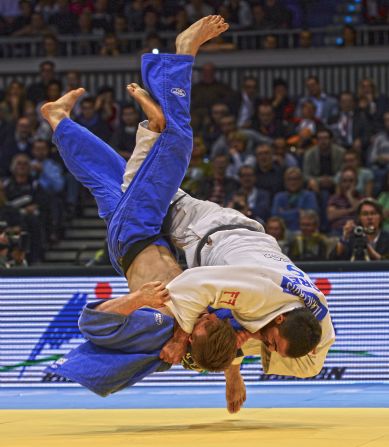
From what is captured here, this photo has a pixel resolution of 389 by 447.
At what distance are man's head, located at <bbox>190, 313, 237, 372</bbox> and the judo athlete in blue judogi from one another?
0.09ft

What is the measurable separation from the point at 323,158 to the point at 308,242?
7.99ft

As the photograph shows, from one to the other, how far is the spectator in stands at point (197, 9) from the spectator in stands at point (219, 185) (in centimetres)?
420

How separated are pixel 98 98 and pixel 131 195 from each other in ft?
27.8

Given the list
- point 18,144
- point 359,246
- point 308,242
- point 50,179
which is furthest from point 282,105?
point 359,246

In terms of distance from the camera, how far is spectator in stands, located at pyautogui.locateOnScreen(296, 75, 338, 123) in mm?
13477

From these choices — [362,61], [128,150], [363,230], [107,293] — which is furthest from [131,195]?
[362,61]

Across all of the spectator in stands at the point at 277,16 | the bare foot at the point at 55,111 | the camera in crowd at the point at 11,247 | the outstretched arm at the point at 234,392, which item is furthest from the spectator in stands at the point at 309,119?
the outstretched arm at the point at 234,392

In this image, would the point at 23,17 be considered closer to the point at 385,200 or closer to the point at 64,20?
the point at 64,20

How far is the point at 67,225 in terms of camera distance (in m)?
13.2

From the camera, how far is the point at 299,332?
4.94m

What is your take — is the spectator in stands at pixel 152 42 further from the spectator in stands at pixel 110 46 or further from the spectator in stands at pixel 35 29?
the spectator in stands at pixel 35 29

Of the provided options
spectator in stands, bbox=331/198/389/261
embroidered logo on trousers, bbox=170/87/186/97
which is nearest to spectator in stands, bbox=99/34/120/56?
spectator in stands, bbox=331/198/389/261

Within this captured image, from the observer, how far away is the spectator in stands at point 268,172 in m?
11.8

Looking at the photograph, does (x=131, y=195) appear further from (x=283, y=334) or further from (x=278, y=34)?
(x=278, y=34)
